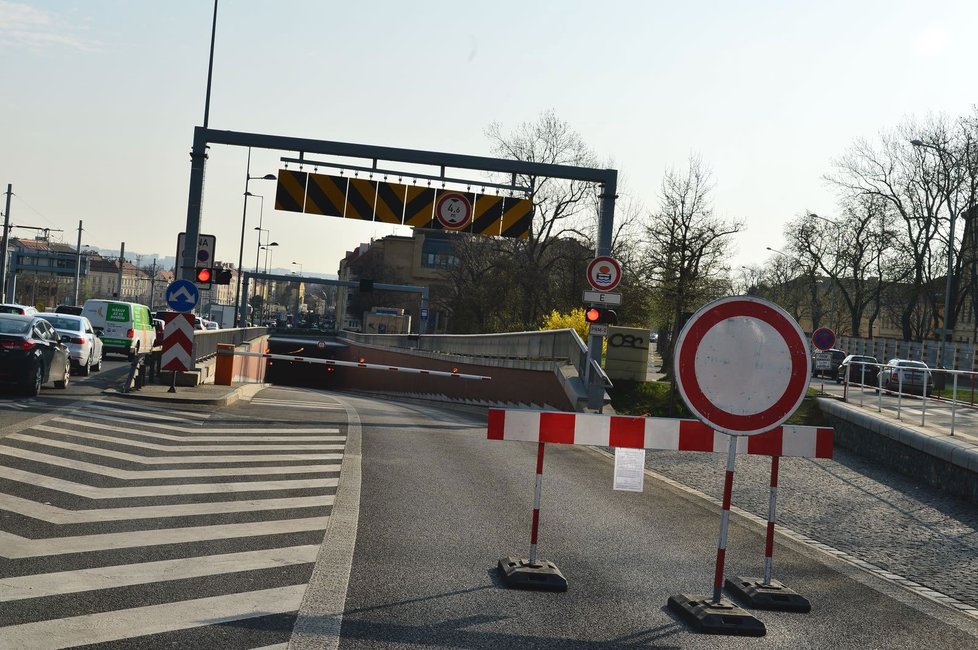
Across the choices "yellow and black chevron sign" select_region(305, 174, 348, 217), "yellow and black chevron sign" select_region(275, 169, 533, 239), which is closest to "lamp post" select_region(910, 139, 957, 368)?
"yellow and black chevron sign" select_region(275, 169, 533, 239)

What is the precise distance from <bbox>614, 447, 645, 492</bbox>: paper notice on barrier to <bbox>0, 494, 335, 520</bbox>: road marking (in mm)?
3171

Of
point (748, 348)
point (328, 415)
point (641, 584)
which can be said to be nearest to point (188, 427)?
point (328, 415)

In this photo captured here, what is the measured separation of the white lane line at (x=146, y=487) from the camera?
9555mm

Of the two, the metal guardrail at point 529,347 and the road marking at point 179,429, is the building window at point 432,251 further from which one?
the road marking at point 179,429

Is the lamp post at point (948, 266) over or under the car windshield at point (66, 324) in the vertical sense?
over

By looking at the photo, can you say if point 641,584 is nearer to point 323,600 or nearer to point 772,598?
point 772,598

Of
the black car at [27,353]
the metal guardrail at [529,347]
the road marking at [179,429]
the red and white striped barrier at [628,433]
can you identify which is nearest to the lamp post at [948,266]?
the metal guardrail at [529,347]

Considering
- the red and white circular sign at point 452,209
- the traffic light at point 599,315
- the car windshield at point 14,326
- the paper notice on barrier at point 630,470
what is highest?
the red and white circular sign at point 452,209

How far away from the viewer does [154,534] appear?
7934 millimetres

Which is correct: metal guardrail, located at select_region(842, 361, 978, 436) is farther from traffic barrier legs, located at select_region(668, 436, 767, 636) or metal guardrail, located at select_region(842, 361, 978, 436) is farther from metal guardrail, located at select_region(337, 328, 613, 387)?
traffic barrier legs, located at select_region(668, 436, 767, 636)

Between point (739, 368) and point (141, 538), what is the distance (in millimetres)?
4239

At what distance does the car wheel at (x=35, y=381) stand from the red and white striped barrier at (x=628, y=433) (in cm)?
1355

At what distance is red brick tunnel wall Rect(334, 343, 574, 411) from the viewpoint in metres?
26.6

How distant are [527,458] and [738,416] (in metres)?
8.33
